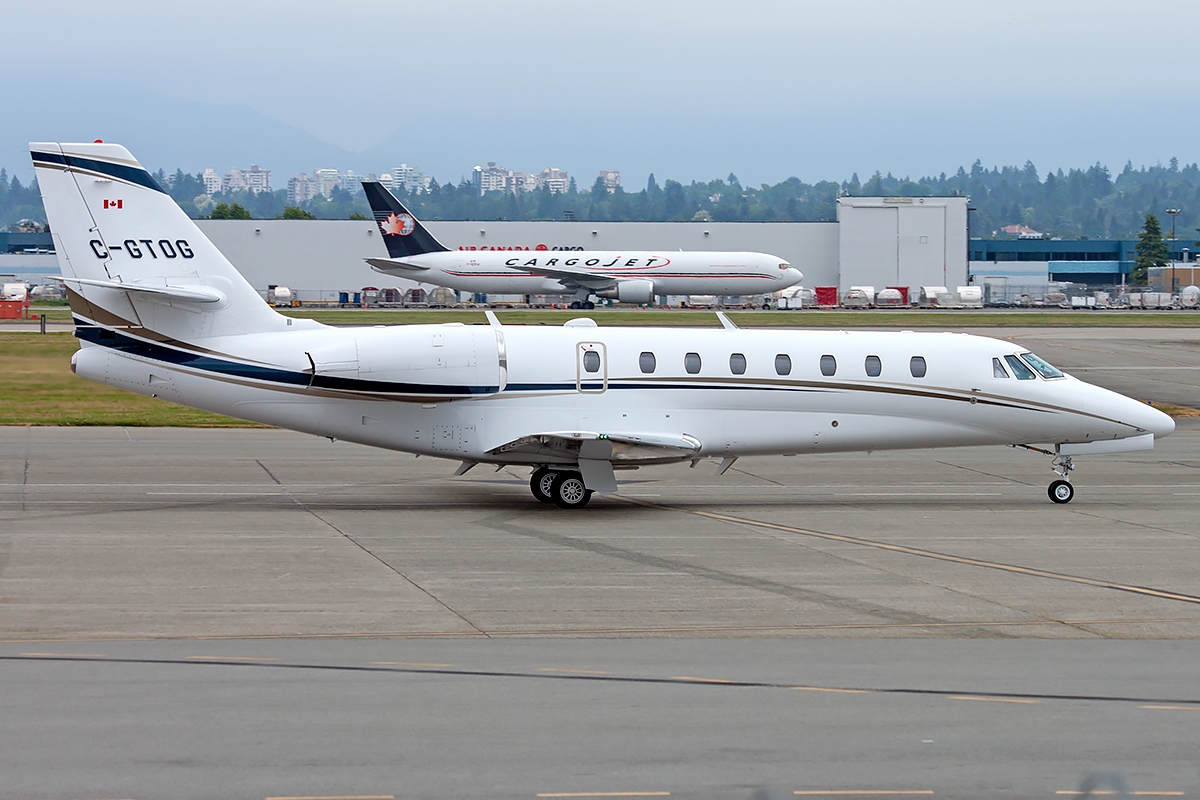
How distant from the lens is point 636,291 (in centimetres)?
8462

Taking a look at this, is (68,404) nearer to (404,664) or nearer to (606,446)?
(606,446)

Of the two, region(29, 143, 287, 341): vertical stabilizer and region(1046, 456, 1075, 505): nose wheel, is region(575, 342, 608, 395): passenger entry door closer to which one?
region(29, 143, 287, 341): vertical stabilizer

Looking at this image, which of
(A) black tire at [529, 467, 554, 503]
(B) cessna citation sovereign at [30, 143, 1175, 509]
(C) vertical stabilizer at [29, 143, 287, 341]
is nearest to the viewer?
(C) vertical stabilizer at [29, 143, 287, 341]

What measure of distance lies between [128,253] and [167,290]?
3.37 feet

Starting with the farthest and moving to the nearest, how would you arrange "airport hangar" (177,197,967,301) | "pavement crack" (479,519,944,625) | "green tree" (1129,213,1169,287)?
"green tree" (1129,213,1169,287) < "airport hangar" (177,197,967,301) < "pavement crack" (479,519,944,625)

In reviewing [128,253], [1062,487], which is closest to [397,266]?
[128,253]

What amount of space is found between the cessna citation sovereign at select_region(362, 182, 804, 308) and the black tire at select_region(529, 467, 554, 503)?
63.4 meters

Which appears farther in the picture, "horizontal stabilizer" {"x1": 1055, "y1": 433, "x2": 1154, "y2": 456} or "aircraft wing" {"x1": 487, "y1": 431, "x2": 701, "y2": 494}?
"horizontal stabilizer" {"x1": 1055, "y1": 433, "x2": 1154, "y2": 456}

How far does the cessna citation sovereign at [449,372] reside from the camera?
66.2 ft

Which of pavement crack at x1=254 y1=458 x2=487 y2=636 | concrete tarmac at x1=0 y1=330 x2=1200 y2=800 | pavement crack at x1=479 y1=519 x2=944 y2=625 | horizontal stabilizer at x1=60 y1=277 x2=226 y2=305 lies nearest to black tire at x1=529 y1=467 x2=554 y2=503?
concrete tarmac at x1=0 y1=330 x2=1200 y2=800

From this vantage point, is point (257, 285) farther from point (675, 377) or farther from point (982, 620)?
point (982, 620)

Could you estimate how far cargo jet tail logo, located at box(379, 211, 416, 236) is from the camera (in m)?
83.4

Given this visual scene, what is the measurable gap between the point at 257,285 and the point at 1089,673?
344 ft

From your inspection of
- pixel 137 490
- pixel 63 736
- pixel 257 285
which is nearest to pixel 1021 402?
pixel 137 490
